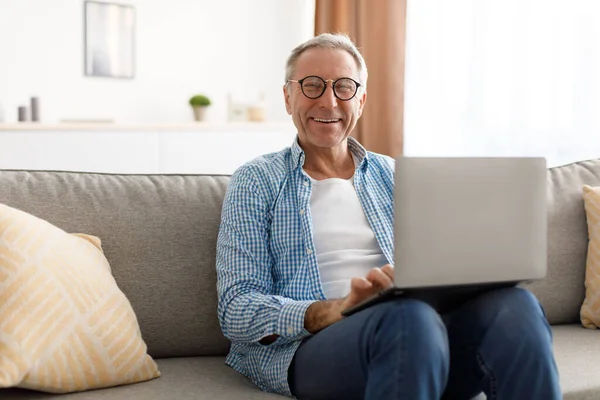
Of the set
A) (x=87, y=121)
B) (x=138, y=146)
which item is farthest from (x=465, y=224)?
(x=87, y=121)

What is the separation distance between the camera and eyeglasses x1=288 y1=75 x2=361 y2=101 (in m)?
2.03

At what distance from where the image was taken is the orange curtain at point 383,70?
175 inches

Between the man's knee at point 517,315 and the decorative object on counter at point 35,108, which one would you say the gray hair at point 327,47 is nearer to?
the man's knee at point 517,315

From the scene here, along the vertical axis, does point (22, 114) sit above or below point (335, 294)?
above

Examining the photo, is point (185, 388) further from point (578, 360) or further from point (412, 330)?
point (578, 360)

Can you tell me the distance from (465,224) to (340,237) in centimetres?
57


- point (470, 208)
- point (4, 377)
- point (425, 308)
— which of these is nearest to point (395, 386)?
point (425, 308)

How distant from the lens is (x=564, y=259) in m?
2.23

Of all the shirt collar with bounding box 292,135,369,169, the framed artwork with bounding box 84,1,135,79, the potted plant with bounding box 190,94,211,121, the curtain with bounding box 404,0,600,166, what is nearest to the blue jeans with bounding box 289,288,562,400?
the shirt collar with bounding box 292,135,369,169

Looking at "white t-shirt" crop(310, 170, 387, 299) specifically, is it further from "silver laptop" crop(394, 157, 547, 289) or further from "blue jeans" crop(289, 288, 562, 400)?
"silver laptop" crop(394, 157, 547, 289)

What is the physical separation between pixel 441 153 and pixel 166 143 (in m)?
1.72

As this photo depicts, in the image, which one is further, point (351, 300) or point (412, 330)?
point (351, 300)

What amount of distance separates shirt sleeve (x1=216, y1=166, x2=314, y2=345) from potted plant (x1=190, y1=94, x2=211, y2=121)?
139 inches

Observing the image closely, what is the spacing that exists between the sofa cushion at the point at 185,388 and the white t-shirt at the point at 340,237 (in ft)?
0.96
